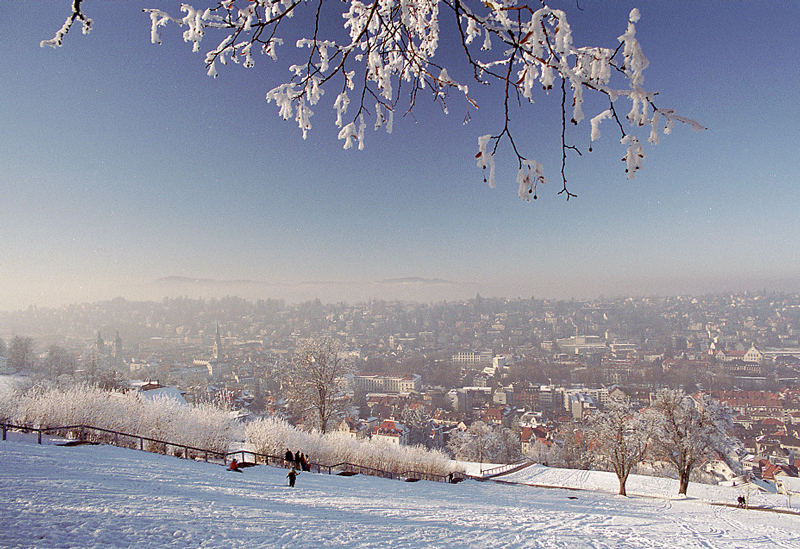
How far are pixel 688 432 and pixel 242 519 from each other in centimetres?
2147

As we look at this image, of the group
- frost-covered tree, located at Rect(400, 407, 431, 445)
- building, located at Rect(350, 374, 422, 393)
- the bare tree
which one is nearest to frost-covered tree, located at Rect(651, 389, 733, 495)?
the bare tree

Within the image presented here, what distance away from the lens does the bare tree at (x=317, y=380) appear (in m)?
21.0

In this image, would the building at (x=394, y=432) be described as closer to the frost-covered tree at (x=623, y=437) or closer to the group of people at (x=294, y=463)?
the frost-covered tree at (x=623, y=437)

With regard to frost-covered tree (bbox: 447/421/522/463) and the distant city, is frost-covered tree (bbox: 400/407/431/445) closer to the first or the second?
the distant city

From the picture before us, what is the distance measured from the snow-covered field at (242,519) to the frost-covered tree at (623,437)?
9099 millimetres

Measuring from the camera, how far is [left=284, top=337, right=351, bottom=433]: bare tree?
21031mm

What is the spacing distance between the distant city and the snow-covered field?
1541 cm

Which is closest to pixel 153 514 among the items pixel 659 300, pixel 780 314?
pixel 780 314

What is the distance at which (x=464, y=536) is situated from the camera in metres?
5.29

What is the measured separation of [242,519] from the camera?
15.4ft

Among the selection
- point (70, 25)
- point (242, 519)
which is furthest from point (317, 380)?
point (70, 25)

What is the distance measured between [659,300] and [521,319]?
56.0 metres

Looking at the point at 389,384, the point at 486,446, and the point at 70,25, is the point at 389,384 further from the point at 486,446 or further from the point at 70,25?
the point at 70,25

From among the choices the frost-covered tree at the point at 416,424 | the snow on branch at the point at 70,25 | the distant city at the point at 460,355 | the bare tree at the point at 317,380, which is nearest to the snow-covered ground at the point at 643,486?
the distant city at the point at 460,355
